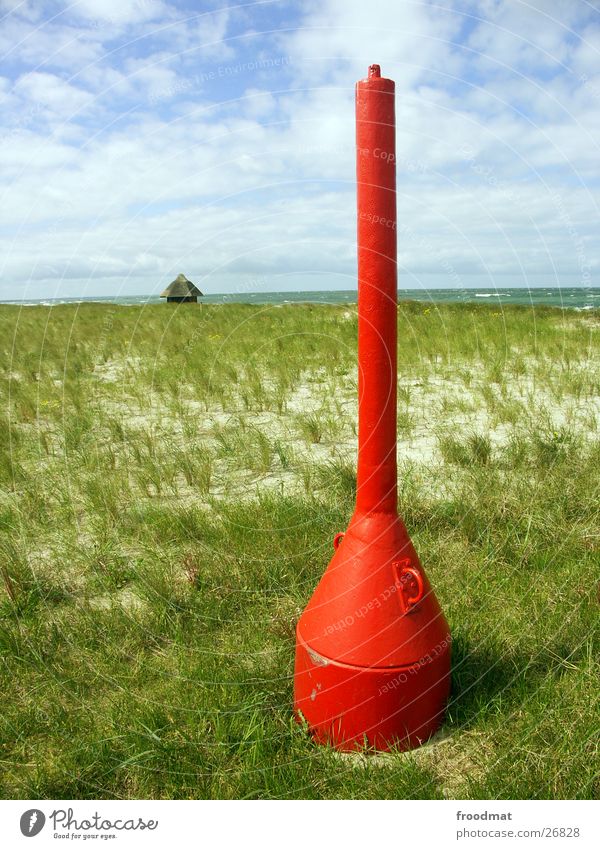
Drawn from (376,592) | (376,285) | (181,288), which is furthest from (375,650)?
(181,288)

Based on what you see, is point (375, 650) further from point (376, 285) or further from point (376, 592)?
point (376, 285)

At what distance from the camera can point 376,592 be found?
1805 millimetres

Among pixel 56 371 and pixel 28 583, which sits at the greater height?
pixel 56 371

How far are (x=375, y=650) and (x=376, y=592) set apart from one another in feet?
0.51

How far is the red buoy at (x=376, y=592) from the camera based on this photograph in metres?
1.70

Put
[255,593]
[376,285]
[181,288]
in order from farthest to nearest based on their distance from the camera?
[181,288], [255,593], [376,285]

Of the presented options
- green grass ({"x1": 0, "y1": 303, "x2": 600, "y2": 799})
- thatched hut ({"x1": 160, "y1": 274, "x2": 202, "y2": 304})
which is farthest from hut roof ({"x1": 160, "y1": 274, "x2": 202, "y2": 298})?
green grass ({"x1": 0, "y1": 303, "x2": 600, "y2": 799})

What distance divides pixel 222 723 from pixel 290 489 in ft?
6.36

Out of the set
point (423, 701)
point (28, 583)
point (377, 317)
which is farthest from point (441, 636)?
point (28, 583)

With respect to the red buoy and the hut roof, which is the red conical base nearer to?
the red buoy

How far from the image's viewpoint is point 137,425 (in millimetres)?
5480

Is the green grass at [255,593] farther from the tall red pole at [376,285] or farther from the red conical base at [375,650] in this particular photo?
the tall red pole at [376,285]

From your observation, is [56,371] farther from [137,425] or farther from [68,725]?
[68,725]

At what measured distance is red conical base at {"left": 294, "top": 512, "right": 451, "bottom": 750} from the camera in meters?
1.75
